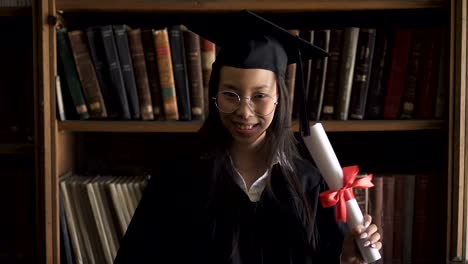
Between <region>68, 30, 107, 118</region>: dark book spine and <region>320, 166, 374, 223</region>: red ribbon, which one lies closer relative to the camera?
<region>320, 166, 374, 223</region>: red ribbon

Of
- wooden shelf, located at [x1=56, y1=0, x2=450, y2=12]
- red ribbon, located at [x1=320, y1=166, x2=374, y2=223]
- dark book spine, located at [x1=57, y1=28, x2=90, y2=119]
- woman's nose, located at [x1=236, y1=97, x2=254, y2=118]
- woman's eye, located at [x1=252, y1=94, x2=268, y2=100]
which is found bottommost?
red ribbon, located at [x1=320, y1=166, x2=374, y2=223]

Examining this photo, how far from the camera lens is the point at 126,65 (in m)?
1.42

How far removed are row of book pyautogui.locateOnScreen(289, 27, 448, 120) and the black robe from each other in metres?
0.32

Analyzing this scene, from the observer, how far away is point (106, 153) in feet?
5.80

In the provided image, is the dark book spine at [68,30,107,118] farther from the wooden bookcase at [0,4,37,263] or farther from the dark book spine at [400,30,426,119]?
the dark book spine at [400,30,426,119]

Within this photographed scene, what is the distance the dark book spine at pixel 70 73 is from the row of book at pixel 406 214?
77 centimetres

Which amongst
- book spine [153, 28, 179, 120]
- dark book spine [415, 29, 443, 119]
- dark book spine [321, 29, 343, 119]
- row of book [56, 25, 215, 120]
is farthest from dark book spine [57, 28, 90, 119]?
dark book spine [415, 29, 443, 119]

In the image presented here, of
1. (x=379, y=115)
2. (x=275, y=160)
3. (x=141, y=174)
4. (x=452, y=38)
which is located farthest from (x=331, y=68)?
(x=141, y=174)

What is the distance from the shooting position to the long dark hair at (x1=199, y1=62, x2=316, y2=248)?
112 cm

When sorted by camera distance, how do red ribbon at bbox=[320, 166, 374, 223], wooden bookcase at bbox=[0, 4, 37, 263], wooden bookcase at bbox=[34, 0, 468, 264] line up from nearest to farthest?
red ribbon at bbox=[320, 166, 374, 223] → wooden bookcase at bbox=[34, 0, 468, 264] → wooden bookcase at bbox=[0, 4, 37, 263]

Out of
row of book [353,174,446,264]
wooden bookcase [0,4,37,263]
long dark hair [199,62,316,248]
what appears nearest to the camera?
Answer: long dark hair [199,62,316,248]

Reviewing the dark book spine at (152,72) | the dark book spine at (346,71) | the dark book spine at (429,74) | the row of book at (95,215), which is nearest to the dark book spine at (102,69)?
the dark book spine at (152,72)

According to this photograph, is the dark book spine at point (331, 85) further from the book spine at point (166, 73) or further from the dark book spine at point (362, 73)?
the book spine at point (166, 73)

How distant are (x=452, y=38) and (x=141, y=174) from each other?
3.14 feet
